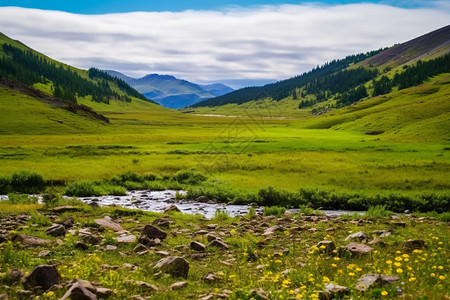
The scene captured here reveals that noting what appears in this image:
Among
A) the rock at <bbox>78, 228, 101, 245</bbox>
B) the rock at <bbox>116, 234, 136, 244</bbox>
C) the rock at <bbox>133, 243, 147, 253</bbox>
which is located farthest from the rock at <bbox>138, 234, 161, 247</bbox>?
the rock at <bbox>78, 228, 101, 245</bbox>

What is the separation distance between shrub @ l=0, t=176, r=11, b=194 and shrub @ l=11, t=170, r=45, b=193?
0.34 m

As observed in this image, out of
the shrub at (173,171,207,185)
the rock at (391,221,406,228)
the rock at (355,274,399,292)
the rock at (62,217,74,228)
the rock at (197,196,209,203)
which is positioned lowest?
the rock at (197,196,209,203)

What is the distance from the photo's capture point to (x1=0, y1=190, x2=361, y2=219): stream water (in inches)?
1016

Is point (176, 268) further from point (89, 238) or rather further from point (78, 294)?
point (89, 238)

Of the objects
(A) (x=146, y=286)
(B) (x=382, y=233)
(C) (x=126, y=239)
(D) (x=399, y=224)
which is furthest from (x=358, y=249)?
(C) (x=126, y=239)

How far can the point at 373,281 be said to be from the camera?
7836 mm

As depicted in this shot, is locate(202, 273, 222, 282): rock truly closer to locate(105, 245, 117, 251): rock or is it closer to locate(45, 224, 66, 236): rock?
locate(105, 245, 117, 251): rock

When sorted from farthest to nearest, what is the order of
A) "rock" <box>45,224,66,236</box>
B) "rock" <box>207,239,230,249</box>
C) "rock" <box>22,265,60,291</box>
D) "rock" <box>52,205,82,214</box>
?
1. "rock" <box>52,205,82,214</box>
2. "rock" <box>45,224,66,236</box>
3. "rock" <box>207,239,230,249</box>
4. "rock" <box>22,265,60,291</box>

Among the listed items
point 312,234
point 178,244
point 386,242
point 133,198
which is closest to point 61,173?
point 133,198

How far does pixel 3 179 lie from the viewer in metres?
32.7

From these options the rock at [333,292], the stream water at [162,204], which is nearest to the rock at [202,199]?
the stream water at [162,204]

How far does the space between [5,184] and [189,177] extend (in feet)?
57.3

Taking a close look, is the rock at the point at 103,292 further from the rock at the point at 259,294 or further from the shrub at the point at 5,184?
the shrub at the point at 5,184

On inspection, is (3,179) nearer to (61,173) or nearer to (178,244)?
(61,173)
